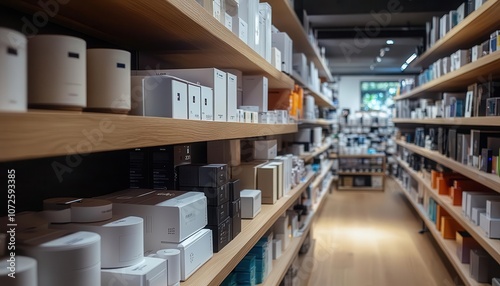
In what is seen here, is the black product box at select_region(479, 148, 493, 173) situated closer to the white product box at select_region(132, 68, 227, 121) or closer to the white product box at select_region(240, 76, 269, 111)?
the white product box at select_region(240, 76, 269, 111)

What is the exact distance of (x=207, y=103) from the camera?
160cm

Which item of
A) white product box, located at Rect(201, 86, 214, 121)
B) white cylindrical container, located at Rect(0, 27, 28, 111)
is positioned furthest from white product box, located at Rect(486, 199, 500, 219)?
white cylindrical container, located at Rect(0, 27, 28, 111)

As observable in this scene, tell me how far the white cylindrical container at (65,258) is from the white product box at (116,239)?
143mm

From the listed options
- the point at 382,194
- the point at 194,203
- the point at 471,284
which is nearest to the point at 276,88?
the point at 471,284

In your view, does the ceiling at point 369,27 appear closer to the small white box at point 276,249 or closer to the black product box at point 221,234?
the small white box at point 276,249

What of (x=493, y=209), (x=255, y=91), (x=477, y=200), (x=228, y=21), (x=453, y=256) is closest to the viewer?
(x=228, y=21)

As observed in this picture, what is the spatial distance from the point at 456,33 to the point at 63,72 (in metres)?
3.78

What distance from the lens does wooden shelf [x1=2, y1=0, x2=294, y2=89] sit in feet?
3.88

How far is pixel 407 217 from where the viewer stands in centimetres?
671

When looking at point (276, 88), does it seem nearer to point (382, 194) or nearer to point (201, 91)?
point (201, 91)

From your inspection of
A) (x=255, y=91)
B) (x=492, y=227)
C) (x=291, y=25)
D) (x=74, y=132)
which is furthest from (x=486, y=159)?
(x=74, y=132)

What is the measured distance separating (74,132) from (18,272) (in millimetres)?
282

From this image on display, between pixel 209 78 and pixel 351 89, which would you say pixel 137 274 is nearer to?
pixel 209 78

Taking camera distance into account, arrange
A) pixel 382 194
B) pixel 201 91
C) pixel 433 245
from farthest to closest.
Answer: pixel 382 194 < pixel 433 245 < pixel 201 91
